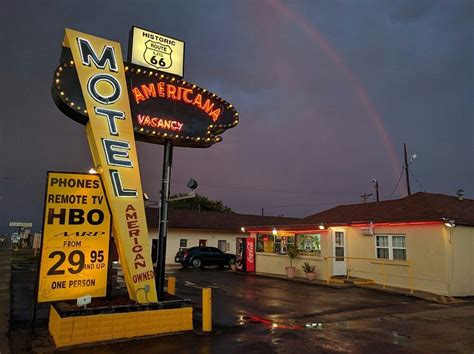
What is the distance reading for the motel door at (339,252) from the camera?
1991 centimetres

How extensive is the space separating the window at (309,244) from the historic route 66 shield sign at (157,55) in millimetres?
13315

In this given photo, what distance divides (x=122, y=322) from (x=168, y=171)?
3.86m

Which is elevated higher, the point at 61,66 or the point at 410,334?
the point at 61,66

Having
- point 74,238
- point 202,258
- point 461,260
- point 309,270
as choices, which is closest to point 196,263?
point 202,258

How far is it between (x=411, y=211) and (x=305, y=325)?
1069 centimetres

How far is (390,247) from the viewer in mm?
18016

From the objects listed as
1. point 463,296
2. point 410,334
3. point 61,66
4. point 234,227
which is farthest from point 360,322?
point 234,227

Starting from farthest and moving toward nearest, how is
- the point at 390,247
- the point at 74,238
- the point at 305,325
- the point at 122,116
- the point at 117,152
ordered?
1. the point at 390,247
2. the point at 305,325
3. the point at 122,116
4. the point at 117,152
5. the point at 74,238

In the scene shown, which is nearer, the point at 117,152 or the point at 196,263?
the point at 117,152

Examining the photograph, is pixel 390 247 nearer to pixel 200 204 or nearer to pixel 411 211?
pixel 411 211

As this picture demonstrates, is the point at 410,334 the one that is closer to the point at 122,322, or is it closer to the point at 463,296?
the point at 122,322

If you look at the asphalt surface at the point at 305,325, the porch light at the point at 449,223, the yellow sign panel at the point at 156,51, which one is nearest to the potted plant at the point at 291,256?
the asphalt surface at the point at 305,325

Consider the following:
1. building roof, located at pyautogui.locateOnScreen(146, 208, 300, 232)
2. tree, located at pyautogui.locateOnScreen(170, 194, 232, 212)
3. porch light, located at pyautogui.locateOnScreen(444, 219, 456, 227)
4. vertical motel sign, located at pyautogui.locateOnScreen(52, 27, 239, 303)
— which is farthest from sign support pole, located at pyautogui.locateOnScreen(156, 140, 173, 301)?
tree, located at pyautogui.locateOnScreen(170, 194, 232, 212)

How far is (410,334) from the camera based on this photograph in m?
8.91
